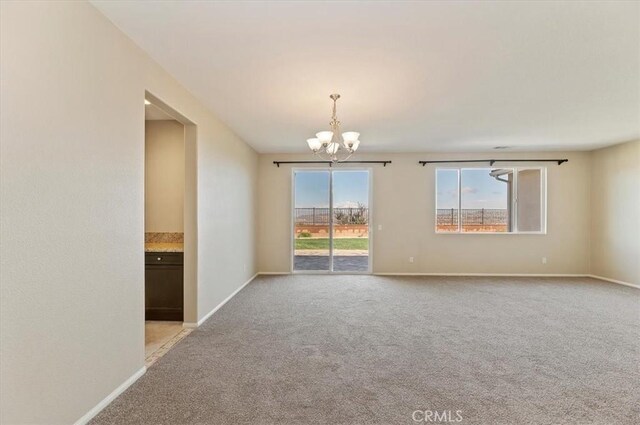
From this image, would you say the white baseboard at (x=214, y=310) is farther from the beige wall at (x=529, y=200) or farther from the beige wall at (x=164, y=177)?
the beige wall at (x=529, y=200)

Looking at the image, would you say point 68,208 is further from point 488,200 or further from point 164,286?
point 488,200

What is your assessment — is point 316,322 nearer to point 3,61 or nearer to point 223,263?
point 223,263

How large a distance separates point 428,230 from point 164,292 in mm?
5174

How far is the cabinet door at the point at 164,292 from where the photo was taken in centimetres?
386

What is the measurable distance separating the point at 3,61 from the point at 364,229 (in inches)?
244

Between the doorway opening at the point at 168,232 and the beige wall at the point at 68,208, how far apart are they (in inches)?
24.6

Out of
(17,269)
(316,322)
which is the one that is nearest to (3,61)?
(17,269)

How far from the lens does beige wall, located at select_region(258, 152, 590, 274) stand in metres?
6.71

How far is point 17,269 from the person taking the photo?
5.15 feet

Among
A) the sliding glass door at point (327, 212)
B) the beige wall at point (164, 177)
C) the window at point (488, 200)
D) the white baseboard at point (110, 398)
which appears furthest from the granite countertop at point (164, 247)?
the window at point (488, 200)

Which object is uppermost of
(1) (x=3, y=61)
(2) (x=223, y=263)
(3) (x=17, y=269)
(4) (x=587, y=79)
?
(4) (x=587, y=79)

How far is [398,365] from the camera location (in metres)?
2.77

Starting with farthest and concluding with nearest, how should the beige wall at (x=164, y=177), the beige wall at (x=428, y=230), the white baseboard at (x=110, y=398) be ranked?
the beige wall at (x=428, y=230)
the beige wall at (x=164, y=177)
the white baseboard at (x=110, y=398)

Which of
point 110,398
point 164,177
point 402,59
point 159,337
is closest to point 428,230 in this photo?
point 402,59
